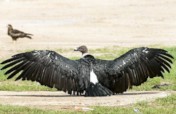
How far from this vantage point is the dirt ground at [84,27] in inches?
473

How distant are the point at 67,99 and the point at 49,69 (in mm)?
600

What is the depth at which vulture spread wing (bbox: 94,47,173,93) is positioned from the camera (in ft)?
39.5

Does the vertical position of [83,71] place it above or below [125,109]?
above

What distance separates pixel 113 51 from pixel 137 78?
8.46 m

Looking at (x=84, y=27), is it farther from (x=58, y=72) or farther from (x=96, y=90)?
(x=96, y=90)

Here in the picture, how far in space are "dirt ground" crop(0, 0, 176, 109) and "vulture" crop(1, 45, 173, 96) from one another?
0.66ft

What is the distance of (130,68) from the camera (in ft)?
40.3

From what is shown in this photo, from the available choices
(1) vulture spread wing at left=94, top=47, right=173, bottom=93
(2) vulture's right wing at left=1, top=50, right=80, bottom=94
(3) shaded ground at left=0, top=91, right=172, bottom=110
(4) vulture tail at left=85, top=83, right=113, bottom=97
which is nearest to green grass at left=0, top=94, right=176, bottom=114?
(3) shaded ground at left=0, top=91, right=172, bottom=110

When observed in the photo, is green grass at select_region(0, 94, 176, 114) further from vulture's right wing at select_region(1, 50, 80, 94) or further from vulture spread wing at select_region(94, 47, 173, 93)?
vulture's right wing at select_region(1, 50, 80, 94)

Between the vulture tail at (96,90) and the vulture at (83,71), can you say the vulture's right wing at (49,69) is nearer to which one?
the vulture at (83,71)

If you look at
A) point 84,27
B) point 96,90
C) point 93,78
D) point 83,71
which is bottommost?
point 96,90

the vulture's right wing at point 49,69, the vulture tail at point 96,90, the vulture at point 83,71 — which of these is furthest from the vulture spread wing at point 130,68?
the vulture's right wing at point 49,69

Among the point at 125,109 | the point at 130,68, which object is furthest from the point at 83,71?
the point at 125,109

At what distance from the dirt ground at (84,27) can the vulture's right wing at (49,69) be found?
23cm
